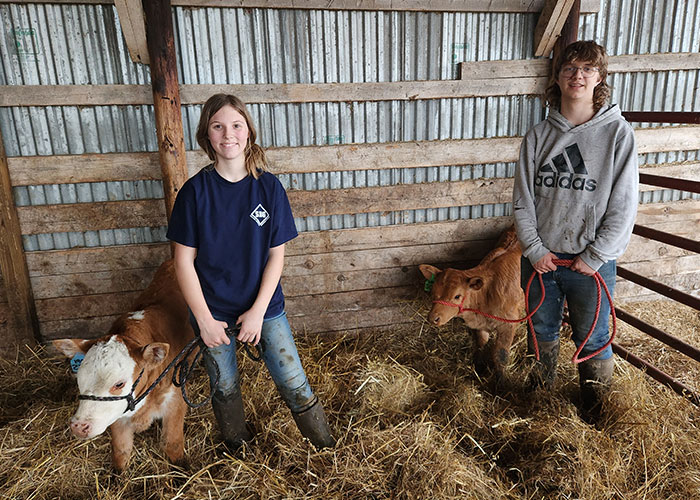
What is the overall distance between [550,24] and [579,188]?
2.27 m

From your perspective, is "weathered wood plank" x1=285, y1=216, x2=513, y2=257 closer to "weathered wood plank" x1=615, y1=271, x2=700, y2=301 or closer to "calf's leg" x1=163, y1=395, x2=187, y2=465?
"weathered wood plank" x1=615, y1=271, x2=700, y2=301

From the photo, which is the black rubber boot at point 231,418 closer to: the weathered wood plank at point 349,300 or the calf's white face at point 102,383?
the calf's white face at point 102,383

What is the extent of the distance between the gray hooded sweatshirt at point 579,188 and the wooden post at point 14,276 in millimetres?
4103

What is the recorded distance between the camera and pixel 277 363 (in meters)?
2.78

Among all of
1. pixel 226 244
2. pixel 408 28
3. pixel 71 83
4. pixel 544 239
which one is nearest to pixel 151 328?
pixel 226 244

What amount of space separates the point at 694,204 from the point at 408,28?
3.81 m

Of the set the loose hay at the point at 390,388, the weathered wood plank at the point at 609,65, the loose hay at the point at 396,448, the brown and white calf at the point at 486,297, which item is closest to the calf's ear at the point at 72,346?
the loose hay at the point at 396,448

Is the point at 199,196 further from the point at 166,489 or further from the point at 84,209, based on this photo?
the point at 84,209

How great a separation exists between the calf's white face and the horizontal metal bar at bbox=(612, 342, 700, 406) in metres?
3.82

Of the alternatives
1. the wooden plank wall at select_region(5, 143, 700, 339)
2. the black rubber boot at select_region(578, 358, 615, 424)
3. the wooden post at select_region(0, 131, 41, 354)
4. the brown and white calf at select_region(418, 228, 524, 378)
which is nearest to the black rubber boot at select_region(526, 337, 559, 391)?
the black rubber boot at select_region(578, 358, 615, 424)

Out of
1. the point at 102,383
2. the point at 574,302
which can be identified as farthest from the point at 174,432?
the point at 574,302

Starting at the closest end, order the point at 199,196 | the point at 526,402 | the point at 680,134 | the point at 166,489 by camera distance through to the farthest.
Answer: the point at 199,196
the point at 166,489
the point at 526,402
the point at 680,134

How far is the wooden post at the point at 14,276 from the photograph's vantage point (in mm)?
4016

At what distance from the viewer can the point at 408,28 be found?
433 cm
